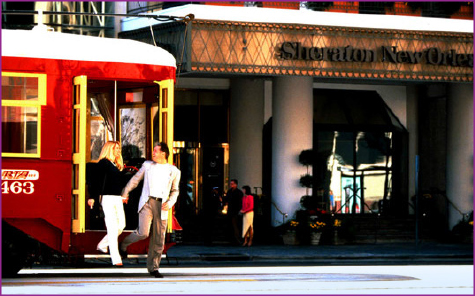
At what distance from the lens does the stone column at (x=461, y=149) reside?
1251 inches

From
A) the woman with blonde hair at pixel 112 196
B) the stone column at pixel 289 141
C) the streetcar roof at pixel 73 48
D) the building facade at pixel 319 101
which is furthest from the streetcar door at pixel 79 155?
the stone column at pixel 289 141

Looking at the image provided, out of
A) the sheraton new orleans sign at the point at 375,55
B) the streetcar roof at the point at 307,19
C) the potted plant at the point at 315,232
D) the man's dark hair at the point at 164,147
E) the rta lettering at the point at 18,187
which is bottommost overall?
the potted plant at the point at 315,232

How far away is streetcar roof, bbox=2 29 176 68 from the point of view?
14.2m

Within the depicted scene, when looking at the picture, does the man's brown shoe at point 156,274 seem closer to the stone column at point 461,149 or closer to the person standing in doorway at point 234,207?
the person standing in doorway at point 234,207

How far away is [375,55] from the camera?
29.4 m

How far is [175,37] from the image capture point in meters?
27.6

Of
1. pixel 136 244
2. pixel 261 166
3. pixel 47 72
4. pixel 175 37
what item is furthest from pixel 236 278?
pixel 261 166

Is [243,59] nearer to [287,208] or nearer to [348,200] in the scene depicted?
[287,208]

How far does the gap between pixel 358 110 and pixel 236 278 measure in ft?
66.5

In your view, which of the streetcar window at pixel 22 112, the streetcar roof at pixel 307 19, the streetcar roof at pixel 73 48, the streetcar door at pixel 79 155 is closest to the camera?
the streetcar window at pixel 22 112

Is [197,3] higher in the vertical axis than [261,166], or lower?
higher

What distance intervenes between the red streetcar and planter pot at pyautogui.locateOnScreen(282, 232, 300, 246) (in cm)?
1390

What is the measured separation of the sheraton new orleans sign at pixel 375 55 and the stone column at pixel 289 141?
5.50ft

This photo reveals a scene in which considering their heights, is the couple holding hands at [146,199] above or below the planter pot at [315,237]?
above
